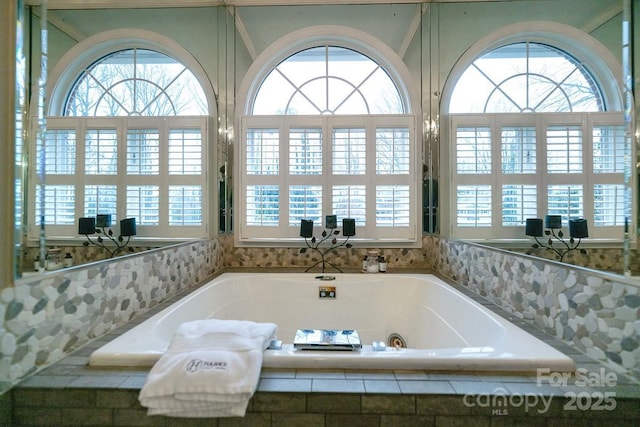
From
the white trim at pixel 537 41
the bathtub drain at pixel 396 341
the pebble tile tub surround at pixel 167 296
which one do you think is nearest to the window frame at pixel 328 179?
the white trim at pixel 537 41

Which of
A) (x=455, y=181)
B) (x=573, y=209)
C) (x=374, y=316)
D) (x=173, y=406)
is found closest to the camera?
(x=173, y=406)

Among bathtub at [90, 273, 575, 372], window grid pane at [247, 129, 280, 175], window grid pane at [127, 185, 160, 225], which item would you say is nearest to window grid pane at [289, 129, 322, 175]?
window grid pane at [247, 129, 280, 175]

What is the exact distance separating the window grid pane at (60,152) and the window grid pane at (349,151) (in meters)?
1.66

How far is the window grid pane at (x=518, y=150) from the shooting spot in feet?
5.09

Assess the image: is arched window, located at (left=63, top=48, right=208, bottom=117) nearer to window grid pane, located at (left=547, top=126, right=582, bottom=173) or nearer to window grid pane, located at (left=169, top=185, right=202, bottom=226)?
window grid pane, located at (left=169, top=185, right=202, bottom=226)

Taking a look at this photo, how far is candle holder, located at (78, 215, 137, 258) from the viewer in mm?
1106

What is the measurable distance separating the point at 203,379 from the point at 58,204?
2.97 feet

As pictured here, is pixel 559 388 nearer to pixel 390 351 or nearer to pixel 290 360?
pixel 390 351

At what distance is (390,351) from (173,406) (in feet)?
2.37

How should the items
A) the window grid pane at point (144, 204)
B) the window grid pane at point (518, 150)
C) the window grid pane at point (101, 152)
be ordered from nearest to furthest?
the window grid pane at point (101, 152) → the window grid pane at point (144, 204) → the window grid pane at point (518, 150)

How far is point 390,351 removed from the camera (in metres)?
0.94

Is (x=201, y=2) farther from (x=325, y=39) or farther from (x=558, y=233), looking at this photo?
(x=558, y=233)

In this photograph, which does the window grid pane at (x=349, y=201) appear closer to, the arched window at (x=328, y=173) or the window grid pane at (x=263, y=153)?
the arched window at (x=328, y=173)

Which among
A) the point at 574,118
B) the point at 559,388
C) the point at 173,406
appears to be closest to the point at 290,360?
the point at 173,406
